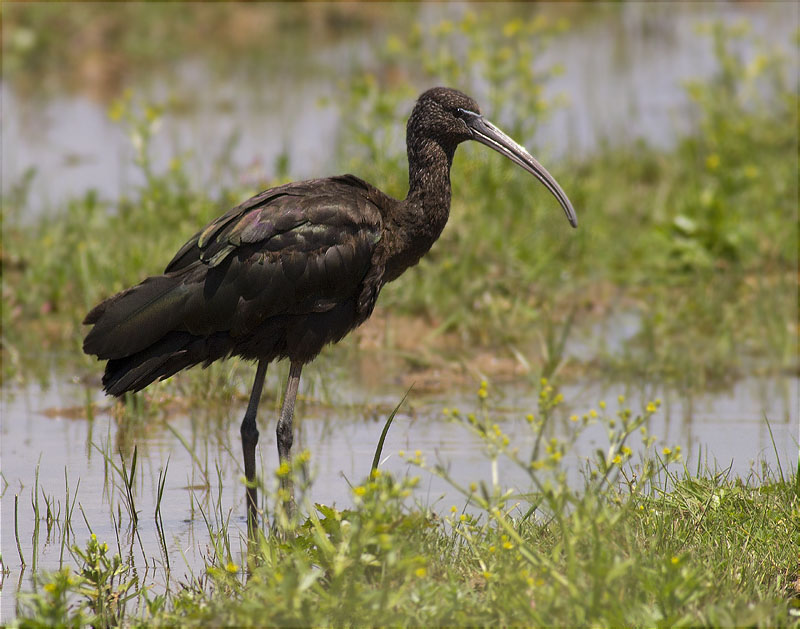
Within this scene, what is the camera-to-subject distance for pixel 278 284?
5.44 metres

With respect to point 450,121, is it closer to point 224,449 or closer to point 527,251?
point 224,449

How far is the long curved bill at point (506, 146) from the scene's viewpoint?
19.6 ft

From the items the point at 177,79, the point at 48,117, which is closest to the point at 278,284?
the point at 48,117

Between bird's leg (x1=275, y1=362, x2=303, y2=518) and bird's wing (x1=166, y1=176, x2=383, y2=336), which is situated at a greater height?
bird's wing (x1=166, y1=176, x2=383, y2=336)

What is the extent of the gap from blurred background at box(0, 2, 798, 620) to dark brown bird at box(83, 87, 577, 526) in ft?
1.09

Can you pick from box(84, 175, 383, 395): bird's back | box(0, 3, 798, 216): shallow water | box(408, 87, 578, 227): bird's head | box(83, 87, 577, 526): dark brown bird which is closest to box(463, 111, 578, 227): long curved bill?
box(408, 87, 578, 227): bird's head

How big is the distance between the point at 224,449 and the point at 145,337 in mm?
1228

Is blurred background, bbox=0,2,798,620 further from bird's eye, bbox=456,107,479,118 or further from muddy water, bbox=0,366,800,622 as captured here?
bird's eye, bbox=456,107,479,118

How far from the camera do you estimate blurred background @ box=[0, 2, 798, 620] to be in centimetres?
668

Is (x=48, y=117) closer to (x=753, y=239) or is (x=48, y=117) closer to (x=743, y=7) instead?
(x=753, y=239)

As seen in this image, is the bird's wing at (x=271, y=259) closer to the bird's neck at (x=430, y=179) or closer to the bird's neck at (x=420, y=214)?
the bird's neck at (x=420, y=214)

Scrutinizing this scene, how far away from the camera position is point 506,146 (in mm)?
6027

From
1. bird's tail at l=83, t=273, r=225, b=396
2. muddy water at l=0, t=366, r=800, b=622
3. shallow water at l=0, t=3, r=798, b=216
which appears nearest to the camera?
muddy water at l=0, t=366, r=800, b=622

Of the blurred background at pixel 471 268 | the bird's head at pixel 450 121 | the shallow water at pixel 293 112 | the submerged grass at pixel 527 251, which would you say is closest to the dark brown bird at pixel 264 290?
the blurred background at pixel 471 268
